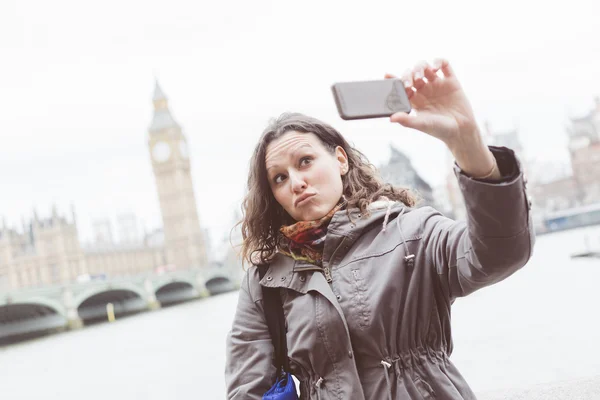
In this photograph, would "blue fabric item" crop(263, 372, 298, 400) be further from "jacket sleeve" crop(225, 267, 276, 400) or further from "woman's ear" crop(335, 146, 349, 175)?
"woman's ear" crop(335, 146, 349, 175)

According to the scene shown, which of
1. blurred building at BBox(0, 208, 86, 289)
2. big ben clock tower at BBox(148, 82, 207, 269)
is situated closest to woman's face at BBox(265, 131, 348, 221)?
blurred building at BBox(0, 208, 86, 289)

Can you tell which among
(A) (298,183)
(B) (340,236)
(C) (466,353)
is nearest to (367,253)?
(B) (340,236)

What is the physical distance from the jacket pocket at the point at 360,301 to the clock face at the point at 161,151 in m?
40.9

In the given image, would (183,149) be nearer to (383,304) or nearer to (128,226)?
(128,226)

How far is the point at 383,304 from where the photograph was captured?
80cm

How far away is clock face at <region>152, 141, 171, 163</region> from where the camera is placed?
4103 centimetres

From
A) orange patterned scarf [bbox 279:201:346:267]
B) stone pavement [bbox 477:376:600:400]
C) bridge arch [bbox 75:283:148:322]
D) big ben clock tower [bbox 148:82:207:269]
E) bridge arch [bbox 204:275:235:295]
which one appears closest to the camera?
orange patterned scarf [bbox 279:201:346:267]

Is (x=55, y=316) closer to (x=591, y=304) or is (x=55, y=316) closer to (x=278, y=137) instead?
(x=591, y=304)

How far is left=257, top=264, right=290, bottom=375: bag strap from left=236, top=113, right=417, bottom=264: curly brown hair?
60 mm

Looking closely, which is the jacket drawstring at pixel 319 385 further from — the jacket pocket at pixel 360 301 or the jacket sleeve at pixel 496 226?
the jacket sleeve at pixel 496 226

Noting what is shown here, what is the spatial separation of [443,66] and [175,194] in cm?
4080

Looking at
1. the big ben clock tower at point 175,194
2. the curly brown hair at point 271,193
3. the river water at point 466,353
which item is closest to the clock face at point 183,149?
the big ben clock tower at point 175,194

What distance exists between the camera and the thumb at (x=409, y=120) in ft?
2.10

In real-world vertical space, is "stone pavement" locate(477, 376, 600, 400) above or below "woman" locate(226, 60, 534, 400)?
below
